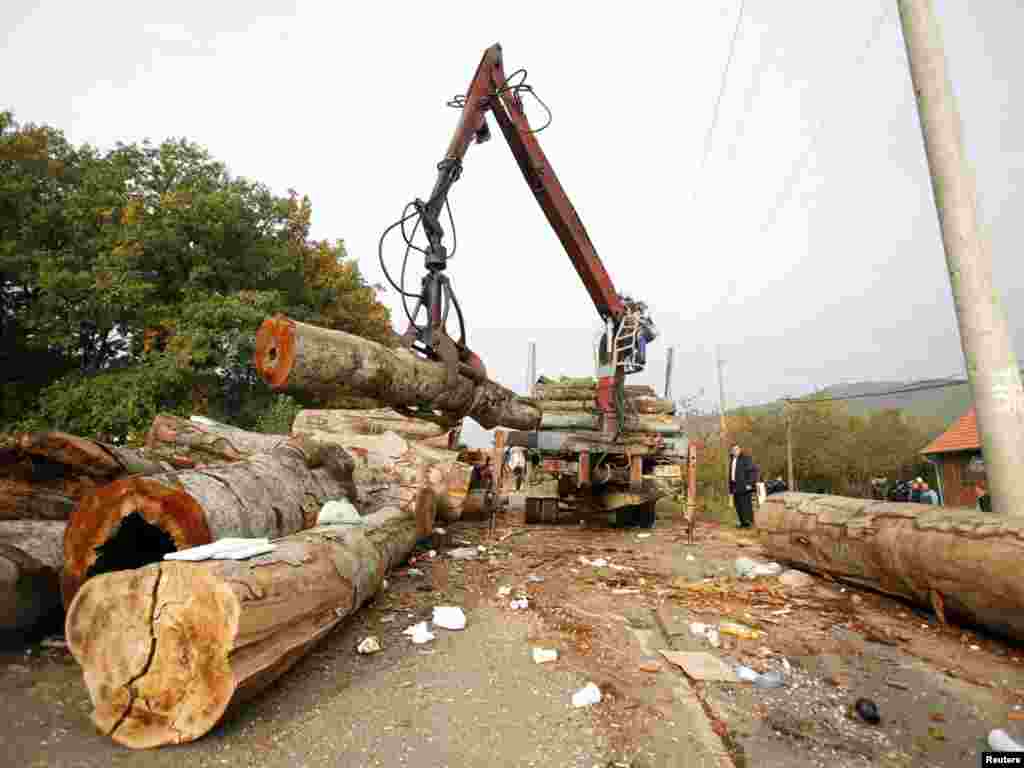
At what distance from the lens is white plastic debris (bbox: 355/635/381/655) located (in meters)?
2.98

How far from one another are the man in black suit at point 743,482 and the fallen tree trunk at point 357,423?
5.18 meters

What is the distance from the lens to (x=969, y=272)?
4395 mm

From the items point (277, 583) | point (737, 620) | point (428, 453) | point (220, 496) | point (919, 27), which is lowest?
point (737, 620)

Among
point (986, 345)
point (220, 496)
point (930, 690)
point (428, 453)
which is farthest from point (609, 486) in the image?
point (220, 496)

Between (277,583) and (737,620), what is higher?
(277,583)

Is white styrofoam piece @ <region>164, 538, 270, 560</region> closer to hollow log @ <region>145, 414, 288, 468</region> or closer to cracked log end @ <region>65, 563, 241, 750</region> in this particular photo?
cracked log end @ <region>65, 563, 241, 750</region>

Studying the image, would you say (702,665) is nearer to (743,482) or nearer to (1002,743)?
(1002,743)

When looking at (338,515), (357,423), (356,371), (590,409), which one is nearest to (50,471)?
(338,515)

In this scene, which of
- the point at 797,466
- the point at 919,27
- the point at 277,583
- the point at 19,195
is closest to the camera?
the point at 277,583

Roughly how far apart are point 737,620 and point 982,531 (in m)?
1.61

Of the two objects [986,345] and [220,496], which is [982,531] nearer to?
[986,345]

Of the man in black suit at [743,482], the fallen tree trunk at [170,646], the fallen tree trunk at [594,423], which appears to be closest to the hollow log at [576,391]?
the fallen tree trunk at [594,423]

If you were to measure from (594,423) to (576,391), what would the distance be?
4.45ft

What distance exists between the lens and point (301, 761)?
75.8 inches
